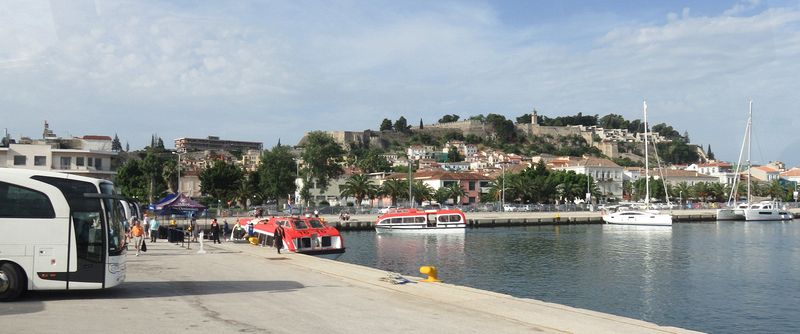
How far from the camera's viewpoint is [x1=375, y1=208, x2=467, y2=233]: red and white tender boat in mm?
75688

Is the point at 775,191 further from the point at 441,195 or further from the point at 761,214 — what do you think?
the point at 441,195

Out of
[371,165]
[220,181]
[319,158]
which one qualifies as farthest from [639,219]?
[371,165]

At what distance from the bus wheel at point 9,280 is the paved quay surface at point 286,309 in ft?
1.37

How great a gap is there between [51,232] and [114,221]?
147 centimetres

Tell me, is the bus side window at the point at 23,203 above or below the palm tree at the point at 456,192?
below

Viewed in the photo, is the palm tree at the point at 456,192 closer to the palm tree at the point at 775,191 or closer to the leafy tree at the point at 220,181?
the leafy tree at the point at 220,181

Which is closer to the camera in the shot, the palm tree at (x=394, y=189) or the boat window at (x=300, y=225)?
the boat window at (x=300, y=225)

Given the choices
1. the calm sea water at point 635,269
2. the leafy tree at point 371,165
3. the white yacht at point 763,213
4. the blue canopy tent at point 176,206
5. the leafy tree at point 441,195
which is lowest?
the calm sea water at point 635,269

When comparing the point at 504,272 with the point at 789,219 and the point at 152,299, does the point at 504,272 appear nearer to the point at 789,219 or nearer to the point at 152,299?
the point at 152,299

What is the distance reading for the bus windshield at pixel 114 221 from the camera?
17411mm

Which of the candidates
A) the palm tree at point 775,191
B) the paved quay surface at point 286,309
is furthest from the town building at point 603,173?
the paved quay surface at point 286,309

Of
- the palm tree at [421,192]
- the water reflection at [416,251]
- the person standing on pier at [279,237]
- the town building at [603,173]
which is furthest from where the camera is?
the town building at [603,173]

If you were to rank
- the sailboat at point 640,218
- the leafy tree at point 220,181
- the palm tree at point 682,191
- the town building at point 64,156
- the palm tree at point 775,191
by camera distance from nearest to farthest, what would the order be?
the town building at point 64,156
the sailboat at point 640,218
the leafy tree at point 220,181
the palm tree at point 682,191
the palm tree at point 775,191

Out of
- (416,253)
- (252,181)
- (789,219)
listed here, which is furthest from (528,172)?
(416,253)
